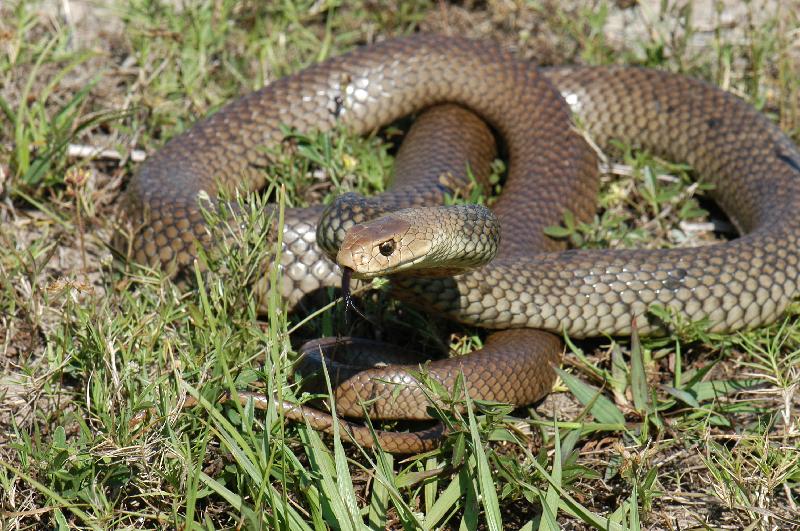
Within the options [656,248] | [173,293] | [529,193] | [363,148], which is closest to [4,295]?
[173,293]

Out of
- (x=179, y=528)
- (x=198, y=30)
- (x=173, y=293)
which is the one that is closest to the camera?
(x=179, y=528)

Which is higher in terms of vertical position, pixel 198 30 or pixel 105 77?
pixel 198 30

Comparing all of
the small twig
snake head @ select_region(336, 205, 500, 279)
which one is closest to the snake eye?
snake head @ select_region(336, 205, 500, 279)

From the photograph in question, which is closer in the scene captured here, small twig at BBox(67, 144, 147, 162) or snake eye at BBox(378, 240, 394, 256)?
snake eye at BBox(378, 240, 394, 256)

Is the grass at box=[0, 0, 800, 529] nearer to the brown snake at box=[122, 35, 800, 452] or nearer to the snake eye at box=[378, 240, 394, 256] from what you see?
the brown snake at box=[122, 35, 800, 452]

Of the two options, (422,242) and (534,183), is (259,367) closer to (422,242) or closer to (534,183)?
(422,242)

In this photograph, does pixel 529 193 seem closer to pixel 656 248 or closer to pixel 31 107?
pixel 656 248
